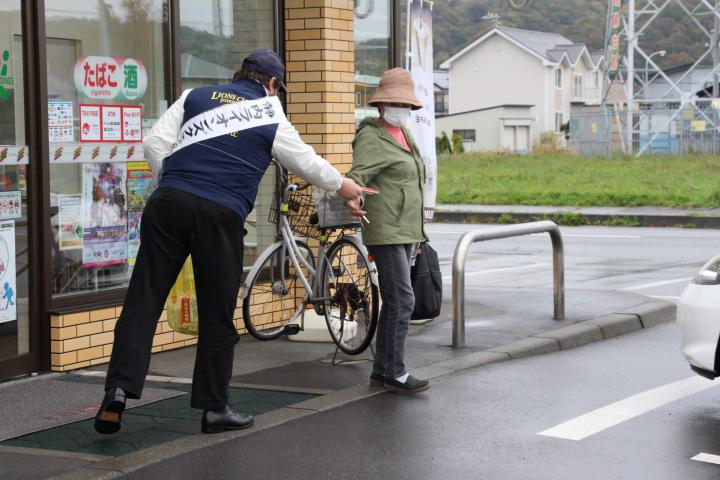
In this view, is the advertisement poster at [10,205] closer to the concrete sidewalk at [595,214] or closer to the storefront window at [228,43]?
the storefront window at [228,43]

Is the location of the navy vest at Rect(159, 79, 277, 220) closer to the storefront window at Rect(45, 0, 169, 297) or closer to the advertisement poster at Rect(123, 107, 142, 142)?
the storefront window at Rect(45, 0, 169, 297)

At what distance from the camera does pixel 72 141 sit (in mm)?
7773

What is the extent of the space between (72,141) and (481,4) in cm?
10143

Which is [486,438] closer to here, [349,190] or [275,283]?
[349,190]

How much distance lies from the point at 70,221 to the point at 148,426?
2056mm

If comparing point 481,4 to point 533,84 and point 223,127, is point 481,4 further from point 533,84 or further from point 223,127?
point 223,127

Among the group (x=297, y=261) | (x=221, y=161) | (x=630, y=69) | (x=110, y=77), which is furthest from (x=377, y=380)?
(x=630, y=69)

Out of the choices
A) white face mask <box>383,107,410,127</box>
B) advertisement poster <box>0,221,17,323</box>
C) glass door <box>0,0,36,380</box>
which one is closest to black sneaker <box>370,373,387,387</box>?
white face mask <box>383,107,410,127</box>

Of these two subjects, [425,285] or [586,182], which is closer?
[425,285]

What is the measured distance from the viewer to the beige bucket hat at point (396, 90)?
7191mm

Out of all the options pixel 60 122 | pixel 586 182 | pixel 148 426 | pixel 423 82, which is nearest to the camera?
pixel 148 426

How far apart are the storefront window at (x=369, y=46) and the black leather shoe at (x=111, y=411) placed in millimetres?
5232

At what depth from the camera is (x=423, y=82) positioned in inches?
397

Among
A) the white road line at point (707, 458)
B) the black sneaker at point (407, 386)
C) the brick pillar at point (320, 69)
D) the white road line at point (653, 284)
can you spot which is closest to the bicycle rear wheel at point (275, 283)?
the brick pillar at point (320, 69)
